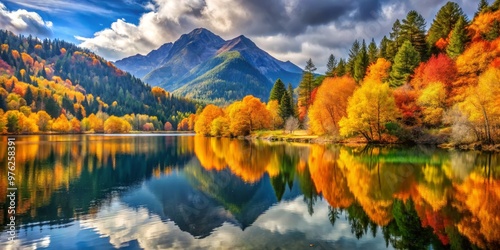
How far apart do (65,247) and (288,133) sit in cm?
8899

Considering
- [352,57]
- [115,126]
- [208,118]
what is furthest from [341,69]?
[115,126]

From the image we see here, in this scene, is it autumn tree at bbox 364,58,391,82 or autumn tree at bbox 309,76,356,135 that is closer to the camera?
autumn tree at bbox 309,76,356,135

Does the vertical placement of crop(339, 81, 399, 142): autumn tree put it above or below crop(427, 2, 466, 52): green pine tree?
below

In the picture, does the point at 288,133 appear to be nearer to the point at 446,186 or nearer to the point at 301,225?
the point at 446,186

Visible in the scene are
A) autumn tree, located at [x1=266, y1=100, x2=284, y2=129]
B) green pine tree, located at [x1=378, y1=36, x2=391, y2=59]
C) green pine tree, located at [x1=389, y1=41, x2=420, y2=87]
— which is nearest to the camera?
green pine tree, located at [x1=389, y1=41, x2=420, y2=87]

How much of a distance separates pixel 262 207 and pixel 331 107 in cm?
6020

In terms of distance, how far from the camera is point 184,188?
29.0 metres

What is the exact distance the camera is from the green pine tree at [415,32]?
8639 centimetres

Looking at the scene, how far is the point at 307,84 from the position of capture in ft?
373

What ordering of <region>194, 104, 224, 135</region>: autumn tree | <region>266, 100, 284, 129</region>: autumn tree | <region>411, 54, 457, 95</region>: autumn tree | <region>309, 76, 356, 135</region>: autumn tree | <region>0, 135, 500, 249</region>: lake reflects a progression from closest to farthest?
<region>0, 135, 500, 249</region>: lake, <region>411, 54, 457, 95</region>: autumn tree, <region>309, 76, 356, 135</region>: autumn tree, <region>266, 100, 284, 129</region>: autumn tree, <region>194, 104, 224, 135</region>: autumn tree

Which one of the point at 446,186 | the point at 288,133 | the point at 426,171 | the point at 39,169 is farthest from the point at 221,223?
the point at 288,133

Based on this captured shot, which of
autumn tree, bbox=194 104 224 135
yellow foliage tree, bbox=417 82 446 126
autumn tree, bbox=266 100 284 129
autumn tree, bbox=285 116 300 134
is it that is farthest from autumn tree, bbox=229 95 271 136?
yellow foliage tree, bbox=417 82 446 126

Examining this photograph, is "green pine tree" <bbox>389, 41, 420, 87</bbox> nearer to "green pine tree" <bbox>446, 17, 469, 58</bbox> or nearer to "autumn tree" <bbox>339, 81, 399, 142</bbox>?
"green pine tree" <bbox>446, 17, 469, 58</bbox>

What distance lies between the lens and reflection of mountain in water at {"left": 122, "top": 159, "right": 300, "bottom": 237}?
63.8 feet
